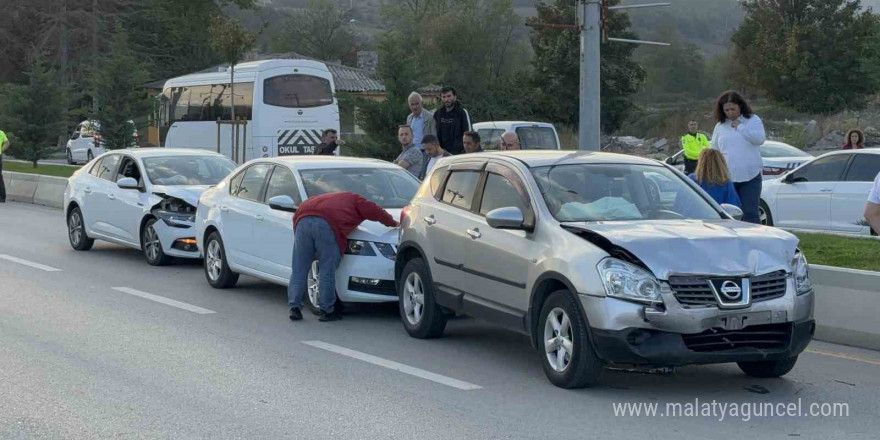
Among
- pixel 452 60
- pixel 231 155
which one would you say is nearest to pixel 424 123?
pixel 231 155

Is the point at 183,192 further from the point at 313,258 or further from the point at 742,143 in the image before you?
the point at 742,143

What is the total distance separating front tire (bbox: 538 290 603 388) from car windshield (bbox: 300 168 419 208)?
4.07 m

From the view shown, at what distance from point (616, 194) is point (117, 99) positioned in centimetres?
2555

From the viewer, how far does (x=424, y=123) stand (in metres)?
16.7

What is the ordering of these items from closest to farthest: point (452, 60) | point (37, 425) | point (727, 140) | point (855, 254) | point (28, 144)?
point (37, 425) → point (727, 140) → point (855, 254) → point (28, 144) → point (452, 60)

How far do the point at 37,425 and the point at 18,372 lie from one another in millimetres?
1682

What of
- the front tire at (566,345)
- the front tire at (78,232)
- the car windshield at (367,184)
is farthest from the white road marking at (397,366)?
the front tire at (78,232)

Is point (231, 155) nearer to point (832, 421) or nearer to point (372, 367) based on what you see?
point (372, 367)

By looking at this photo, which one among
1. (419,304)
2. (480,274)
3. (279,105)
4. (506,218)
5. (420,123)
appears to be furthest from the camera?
(279,105)

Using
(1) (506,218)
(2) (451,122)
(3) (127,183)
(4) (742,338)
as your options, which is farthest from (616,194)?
(3) (127,183)

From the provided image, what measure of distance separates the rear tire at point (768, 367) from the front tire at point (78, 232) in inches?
437

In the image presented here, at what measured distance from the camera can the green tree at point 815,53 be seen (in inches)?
2405

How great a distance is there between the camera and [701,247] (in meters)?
7.66

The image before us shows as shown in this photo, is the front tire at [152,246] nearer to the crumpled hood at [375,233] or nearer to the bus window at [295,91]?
the crumpled hood at [375,233]
